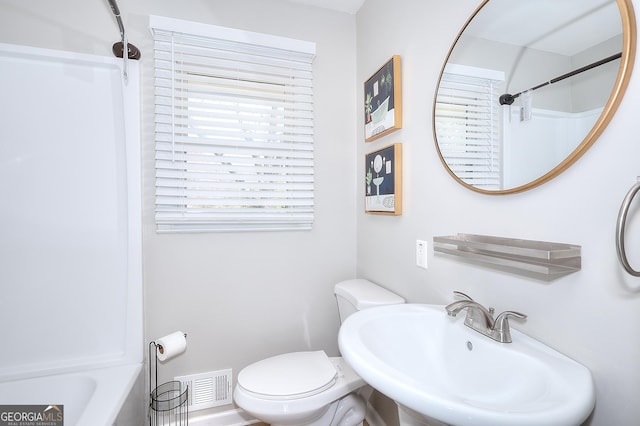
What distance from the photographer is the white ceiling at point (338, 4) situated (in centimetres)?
179

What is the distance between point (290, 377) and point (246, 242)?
0.76 m

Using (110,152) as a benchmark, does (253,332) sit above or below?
below

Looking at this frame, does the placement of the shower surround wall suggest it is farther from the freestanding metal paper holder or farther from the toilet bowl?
the toilet bowl

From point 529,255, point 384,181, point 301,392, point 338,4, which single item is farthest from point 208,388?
point 338,4

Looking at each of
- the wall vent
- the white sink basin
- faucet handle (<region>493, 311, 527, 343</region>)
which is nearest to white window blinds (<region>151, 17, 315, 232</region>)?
the wall vent

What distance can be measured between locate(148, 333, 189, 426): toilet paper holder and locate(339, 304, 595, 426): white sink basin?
1.10m

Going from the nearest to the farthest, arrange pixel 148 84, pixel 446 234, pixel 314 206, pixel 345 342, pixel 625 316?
pixel 625 316, pixel 345 342, pixel 446 234, pixel 148 84, pixel 314 206

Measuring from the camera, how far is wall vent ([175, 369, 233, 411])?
63.9 inches

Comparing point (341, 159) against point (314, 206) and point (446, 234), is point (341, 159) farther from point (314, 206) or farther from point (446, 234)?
point (446, 234)

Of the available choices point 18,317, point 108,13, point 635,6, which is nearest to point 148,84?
point 108,13

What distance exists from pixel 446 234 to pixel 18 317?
203 cm

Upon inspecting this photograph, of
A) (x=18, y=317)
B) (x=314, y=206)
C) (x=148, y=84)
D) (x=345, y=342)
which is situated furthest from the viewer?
(x=314, y=206)

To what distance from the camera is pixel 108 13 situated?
1.49m

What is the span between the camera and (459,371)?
35.9 inches
